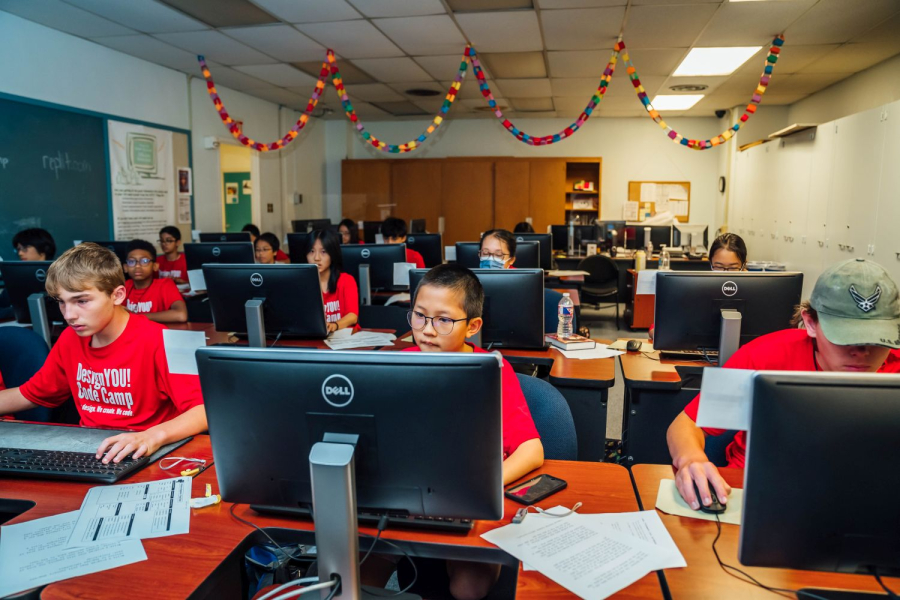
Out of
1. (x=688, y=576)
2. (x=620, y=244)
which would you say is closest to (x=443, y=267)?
(x=688, y=576)

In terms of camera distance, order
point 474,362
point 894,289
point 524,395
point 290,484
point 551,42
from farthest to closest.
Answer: point 551,42 < point 524,395 < point 894,289 < point 290,484 < point 474,362

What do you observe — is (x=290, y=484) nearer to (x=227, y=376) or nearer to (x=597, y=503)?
(x=227, y=376)

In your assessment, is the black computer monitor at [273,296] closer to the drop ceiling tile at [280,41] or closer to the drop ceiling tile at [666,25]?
the drop ceiling tile at [280,41]

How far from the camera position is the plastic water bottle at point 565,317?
10.4 feet

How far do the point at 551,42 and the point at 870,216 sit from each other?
9.56 ft

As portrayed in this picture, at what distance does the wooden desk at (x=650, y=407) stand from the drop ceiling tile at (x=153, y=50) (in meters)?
4.76

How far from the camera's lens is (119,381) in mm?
1899

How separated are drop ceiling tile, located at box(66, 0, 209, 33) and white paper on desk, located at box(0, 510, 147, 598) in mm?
4055

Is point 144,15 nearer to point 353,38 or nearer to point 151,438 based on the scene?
point 353,38

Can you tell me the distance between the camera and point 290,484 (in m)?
1.11

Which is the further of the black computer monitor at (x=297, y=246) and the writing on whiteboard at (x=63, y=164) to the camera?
the black computer monitor at (x=297, y=246)

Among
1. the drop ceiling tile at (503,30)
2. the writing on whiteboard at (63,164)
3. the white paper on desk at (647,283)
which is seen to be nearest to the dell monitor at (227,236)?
the writing on whiteboard at (63,164)

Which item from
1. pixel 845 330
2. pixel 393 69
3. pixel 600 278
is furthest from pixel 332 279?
pixel 600 278

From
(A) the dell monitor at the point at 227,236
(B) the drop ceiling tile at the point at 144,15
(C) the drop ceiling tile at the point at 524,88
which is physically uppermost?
(C) the drop ceiling tile at the point at 524,88
